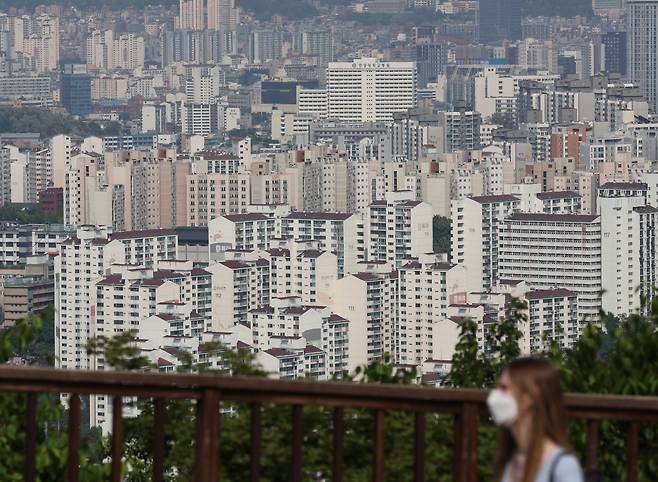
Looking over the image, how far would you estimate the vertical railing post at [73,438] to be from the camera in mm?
2105

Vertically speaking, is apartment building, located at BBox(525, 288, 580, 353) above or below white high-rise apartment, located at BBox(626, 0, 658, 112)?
below

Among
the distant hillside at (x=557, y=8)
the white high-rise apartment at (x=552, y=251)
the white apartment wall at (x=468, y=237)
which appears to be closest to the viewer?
the white high-rise apartment at (x=552, y=251)

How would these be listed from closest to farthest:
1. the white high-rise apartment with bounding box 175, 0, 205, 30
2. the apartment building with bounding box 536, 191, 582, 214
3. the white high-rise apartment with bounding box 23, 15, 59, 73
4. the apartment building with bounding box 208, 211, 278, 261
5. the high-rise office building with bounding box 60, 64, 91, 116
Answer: the apartment building with bounding box 208, 211, 278, 261, the apartment building with bounding box 536, 191, 582, 214, the high-rise office building with bounding box 60, 64, 91, 116, the white high-rise apartment with bounding box 23, 15, 59, 73, the white high-rise apartment with bounding box 175, 0, 205, 30

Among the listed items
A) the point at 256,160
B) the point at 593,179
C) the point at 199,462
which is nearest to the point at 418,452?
the point at 199,462

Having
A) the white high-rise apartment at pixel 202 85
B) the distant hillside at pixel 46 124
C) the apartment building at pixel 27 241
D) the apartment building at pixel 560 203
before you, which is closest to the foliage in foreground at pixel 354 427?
the apartment building at pixel 27 241

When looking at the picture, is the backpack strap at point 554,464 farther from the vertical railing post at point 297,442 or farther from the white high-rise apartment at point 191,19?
the white high-rise apartment at point 191,19

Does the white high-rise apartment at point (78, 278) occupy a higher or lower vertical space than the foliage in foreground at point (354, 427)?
lower

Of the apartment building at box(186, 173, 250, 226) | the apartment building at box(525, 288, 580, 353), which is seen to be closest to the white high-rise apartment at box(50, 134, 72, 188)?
the apartment building at box(186, 173, 250, 226)

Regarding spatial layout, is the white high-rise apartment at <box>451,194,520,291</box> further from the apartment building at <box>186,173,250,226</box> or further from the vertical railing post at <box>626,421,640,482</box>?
the vertical railing post at <box>626,421,640,482</box>

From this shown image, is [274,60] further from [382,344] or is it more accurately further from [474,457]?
[474,457]

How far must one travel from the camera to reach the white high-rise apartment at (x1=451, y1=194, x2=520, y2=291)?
26062 mm

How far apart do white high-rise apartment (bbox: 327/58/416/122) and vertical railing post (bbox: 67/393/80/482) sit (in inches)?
Answer: 2030

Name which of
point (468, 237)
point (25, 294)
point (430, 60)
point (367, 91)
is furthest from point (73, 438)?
point (430, 60)

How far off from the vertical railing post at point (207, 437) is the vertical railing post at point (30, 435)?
0.63 ft
